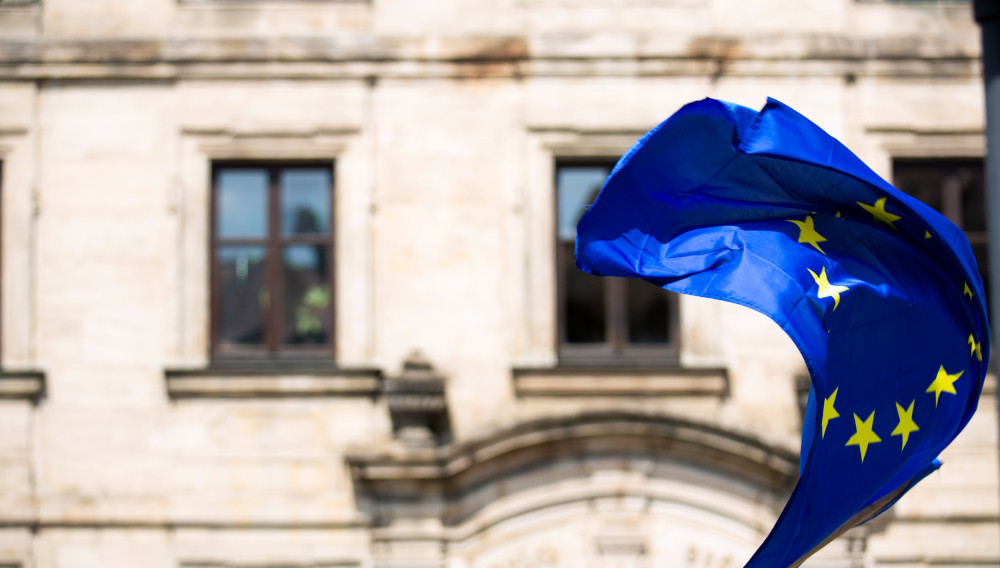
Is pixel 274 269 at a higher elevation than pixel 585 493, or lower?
higher

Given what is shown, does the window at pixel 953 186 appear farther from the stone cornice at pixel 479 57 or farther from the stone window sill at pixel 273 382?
the stone window sill at pixel 273 382

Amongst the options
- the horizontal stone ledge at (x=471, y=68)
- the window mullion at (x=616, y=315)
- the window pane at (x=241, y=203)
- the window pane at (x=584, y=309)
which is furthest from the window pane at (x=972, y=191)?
the window pane at (x=241, y=203)

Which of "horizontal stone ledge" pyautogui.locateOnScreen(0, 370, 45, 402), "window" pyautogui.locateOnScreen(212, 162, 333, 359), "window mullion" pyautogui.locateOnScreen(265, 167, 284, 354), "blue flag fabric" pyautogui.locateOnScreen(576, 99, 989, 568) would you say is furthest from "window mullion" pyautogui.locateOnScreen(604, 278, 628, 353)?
"horizontal stone ledge" pyautogui.locateOnScreen(0, 370, 45, 402)

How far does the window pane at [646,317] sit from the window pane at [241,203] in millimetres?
3127

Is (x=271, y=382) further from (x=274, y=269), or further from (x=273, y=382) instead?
(x=274, y=269)

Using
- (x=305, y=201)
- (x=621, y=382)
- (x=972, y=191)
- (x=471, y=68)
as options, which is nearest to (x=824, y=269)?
(x=621, y=382)

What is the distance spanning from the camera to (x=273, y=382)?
9625mm

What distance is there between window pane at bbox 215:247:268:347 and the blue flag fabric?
5.33m

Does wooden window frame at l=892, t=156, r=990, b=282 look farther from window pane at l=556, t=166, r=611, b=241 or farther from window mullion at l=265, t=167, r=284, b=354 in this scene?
window mullion at l=265, t=167, r=284, b=354

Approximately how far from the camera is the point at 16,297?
32.2 feet

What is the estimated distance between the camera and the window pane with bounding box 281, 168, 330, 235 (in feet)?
33.0

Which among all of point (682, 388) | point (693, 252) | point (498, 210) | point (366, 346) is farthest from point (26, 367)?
point (693, 252)

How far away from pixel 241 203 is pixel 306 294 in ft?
3.14

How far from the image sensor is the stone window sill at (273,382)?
31.5 ft
